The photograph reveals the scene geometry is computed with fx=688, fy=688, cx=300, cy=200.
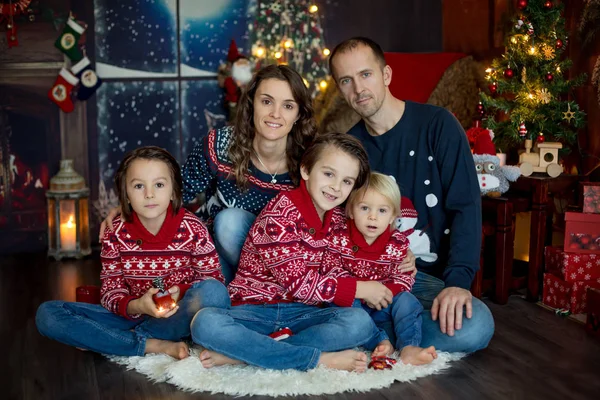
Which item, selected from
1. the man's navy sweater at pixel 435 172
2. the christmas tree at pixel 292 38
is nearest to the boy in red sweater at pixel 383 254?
the man's navy sweater at pixel 435 172

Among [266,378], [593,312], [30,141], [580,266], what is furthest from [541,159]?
[30,141]

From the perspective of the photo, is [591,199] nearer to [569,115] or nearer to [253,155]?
[569,115]

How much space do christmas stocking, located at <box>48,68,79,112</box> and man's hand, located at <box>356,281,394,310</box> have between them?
9.10 feet

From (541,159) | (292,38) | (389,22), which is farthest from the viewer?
(389,22)

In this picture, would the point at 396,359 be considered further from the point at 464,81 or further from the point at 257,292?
the point at 464,81

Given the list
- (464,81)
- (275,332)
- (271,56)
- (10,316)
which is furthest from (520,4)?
(10,316)

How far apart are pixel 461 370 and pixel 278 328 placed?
60 cm

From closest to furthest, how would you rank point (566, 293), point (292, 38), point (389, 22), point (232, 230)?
point (232, 230), point (566, 293), point (292, 38), point (389, 22)

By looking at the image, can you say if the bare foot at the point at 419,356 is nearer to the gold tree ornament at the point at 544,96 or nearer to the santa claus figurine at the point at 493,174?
the santa claus figurine at the point at 493,174

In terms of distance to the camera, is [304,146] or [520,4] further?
[520,4]

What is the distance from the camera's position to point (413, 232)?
2.58 meters

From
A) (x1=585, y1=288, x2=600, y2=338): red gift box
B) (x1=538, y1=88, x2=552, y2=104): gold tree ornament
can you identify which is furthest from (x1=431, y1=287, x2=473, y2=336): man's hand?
(x1=538, y1=88, x2=552, y2=104): gold tree ornament

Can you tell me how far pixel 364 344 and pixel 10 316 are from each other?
1490 mm

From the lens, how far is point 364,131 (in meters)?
2.72
